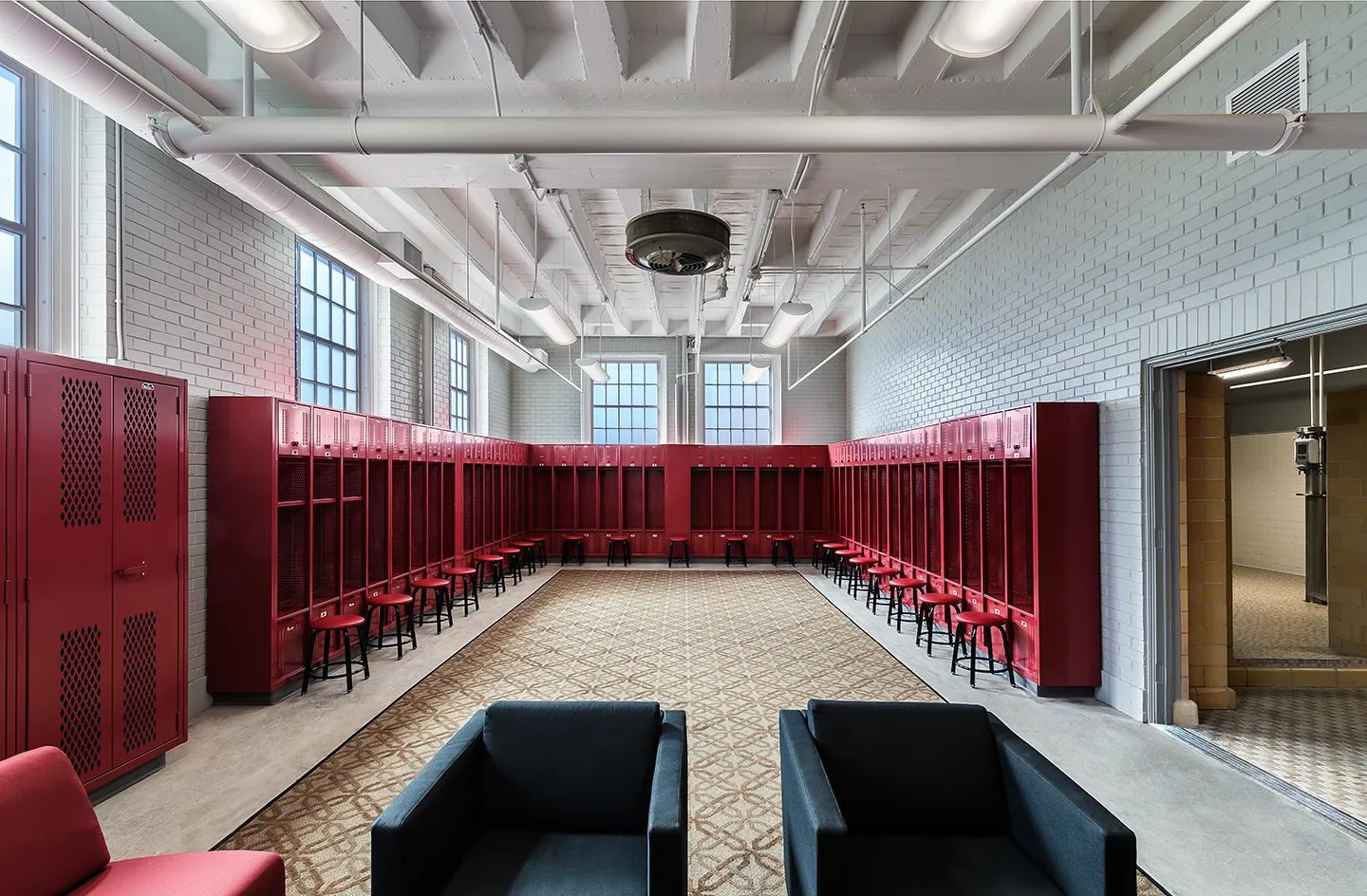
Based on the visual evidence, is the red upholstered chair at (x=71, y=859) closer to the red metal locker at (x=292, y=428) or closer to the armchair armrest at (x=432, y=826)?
the armchair armrest at (x=432, y=826)

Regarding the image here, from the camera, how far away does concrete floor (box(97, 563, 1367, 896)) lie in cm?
242

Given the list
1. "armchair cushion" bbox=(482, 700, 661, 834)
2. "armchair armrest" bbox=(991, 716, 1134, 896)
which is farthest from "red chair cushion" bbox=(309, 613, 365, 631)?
"armchair armrest" bbox=(991, 716, 1134, 896)

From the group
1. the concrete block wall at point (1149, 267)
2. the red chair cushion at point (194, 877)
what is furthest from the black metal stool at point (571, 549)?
the red chair cushion at point (194, 877)

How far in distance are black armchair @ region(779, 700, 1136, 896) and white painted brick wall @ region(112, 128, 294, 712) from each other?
4.18 metres

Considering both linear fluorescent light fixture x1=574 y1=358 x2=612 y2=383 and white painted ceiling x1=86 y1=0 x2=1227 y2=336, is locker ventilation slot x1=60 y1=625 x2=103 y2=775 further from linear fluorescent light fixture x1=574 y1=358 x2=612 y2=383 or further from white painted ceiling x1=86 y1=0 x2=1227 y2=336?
linear fluorescent light fixture x1=574 y1=358 x2=612 y2=383

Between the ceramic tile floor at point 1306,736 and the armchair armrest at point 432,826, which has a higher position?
the armchair armrest at point 432,826

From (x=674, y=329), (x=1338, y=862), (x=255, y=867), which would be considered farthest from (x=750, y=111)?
(x=674, y=329)

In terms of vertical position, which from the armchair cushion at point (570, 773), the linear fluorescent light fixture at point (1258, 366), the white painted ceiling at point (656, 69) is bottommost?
the armchair cushion at point (570, 773)

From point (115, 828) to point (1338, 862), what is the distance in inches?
203

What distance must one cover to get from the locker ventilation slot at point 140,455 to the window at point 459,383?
659 cm

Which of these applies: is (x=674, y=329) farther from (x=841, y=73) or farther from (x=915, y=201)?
(x=841, y=73)

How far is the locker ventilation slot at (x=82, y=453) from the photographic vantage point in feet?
9.34

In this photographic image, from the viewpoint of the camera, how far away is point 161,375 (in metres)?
3.38

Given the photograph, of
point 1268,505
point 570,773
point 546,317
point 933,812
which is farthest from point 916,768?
point 1268,505
